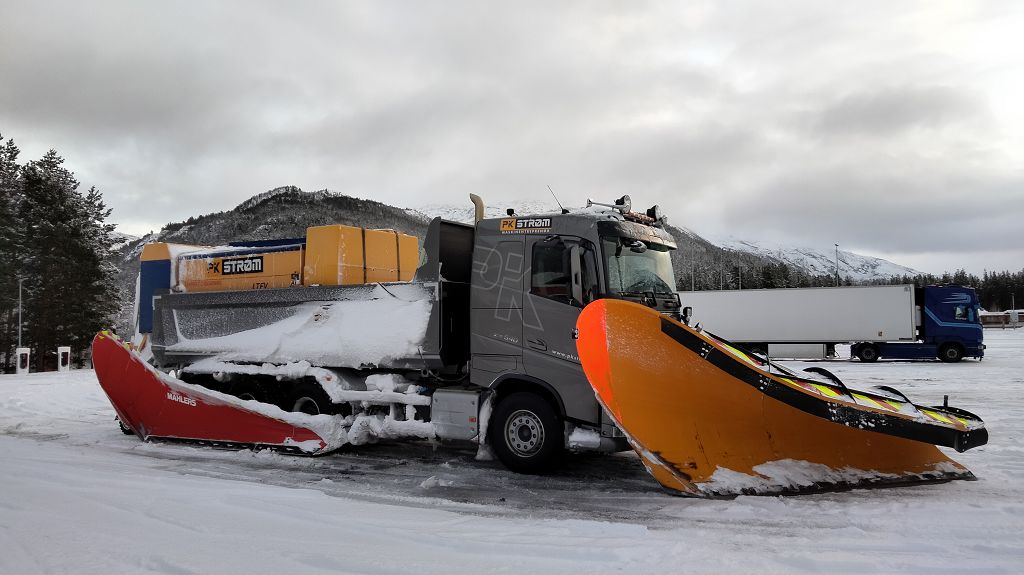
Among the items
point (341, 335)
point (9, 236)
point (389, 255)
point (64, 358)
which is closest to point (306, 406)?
point (341, 335)

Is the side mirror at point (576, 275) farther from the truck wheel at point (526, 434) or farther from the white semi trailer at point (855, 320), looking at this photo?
the white semi trailer at point (855, 320)

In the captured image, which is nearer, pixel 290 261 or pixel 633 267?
pixel 633 267

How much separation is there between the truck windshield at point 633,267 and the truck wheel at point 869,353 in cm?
2565

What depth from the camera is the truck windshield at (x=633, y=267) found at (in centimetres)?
661

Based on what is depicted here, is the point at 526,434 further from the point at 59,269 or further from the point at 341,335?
the point at 59,269

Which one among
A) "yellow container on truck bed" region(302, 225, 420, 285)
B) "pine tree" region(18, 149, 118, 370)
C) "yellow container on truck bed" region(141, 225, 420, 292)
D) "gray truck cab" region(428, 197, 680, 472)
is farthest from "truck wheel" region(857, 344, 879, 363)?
"pine tree" region(18, 149, 118, 370)

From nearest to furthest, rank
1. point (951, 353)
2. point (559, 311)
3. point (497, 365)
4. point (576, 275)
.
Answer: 1. point (576, 275)
2. point (559, 311)
3. point (497, 365)
4. point (951, 353)

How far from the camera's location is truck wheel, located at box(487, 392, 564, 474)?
6.71 meters

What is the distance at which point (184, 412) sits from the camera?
8844 millimetres

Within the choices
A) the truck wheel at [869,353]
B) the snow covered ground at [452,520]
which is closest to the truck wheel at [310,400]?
the snow covered ground at [452,520]

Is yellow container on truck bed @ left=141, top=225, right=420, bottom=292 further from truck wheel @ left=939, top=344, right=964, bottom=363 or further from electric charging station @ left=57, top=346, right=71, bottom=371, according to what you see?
truck wheel @ left=939, top=344, right=964, bottom=363

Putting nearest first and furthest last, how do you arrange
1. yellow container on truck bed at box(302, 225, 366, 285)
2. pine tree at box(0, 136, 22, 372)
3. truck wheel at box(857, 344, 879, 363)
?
yellow container on truck bed at box(302, 225, 366, 285) < truck wheel at box(857, 344, 879, 363) < pine tree at box(0, 136, 22, 372)

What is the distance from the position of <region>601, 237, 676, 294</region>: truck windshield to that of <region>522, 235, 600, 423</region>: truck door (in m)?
0.18

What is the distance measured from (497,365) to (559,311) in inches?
39.3
